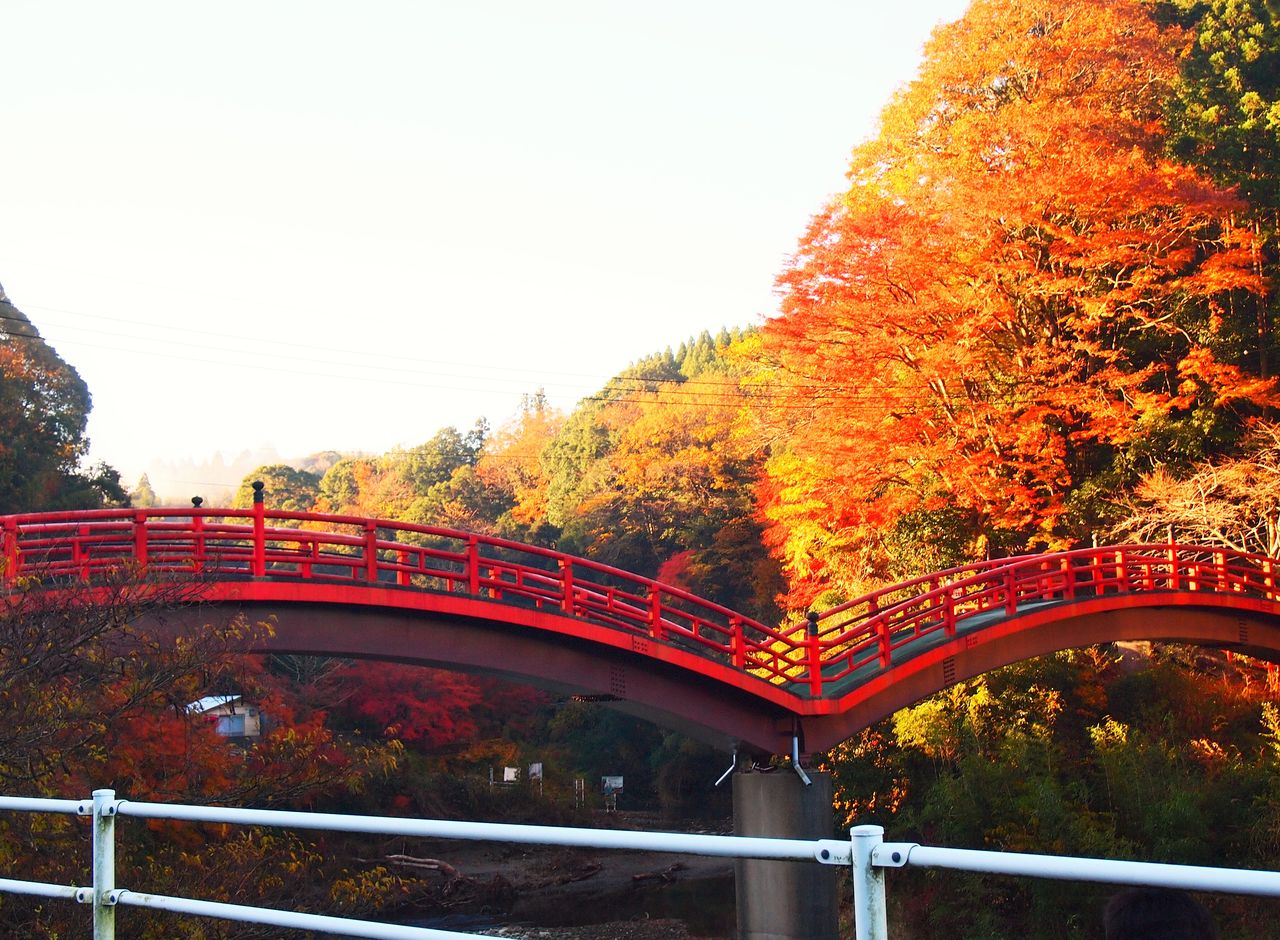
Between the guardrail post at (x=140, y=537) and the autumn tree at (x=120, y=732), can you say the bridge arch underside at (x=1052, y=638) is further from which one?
the guardrail post at (x=140, y=537)

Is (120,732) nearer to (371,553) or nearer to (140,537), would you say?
(140,537)

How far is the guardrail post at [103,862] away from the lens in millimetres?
3715

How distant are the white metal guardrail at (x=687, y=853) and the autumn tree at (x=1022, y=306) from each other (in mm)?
22669

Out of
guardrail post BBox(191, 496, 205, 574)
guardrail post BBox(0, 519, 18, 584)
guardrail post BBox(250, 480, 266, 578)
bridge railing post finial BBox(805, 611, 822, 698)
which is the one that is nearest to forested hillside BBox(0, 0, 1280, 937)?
bridge railing post finial BBox(805, 611, 822, 698)

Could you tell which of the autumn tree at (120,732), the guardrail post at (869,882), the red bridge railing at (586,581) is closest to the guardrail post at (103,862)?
the guardrail post at (869,882)

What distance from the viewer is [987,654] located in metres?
19.1

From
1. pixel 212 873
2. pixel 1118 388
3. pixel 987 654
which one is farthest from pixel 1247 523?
pixel 212 873

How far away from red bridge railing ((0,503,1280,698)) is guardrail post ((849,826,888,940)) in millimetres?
10385

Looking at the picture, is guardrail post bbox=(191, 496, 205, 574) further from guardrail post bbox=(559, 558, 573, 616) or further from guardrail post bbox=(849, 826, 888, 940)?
guardrail post bbox=(849, 826, 888, 940)

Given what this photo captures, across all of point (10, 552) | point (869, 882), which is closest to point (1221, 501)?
point (10, 552)

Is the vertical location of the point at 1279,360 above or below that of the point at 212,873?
above

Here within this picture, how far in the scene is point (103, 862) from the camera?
147 inches

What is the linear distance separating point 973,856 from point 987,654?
690 inches

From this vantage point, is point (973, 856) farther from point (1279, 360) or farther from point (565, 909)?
point (1279, 360)
